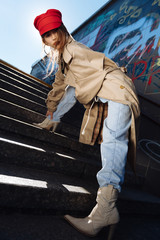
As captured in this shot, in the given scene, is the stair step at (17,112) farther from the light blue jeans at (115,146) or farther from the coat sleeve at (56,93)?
the light blue jeans at (115,146)

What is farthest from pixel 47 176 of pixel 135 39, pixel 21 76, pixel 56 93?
pixel 135 39

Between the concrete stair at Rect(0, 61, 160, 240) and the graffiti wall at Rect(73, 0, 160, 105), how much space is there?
2.17 meters

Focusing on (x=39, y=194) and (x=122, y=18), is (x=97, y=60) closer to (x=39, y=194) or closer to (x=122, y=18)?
(x=39, y=194)

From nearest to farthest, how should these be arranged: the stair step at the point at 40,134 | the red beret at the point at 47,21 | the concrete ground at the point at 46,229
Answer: the concrete ground at the point at 46,229 → the red beret at the point at 47,21 → the stair step at the point at 40,134

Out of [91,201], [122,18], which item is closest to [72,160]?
[91,201]

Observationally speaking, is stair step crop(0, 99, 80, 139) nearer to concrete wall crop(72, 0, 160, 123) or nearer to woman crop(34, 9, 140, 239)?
woman crop(34, 9, 140, 239)

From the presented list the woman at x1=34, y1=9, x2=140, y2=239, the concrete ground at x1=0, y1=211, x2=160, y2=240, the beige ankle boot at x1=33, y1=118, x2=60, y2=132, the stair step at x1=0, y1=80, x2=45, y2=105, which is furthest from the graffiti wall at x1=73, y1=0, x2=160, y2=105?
the concrete ground at x1=0, y1=211, x2=160, y2=240

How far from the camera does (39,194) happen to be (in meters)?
1.28

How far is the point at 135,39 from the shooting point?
5199 mm

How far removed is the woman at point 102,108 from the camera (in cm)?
121

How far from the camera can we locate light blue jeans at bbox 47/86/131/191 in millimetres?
1239

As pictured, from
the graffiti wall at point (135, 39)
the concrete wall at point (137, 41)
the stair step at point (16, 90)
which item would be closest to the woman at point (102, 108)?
the stair step at point (16, 90)

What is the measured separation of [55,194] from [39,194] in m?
0.13

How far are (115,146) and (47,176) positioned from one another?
74cm
